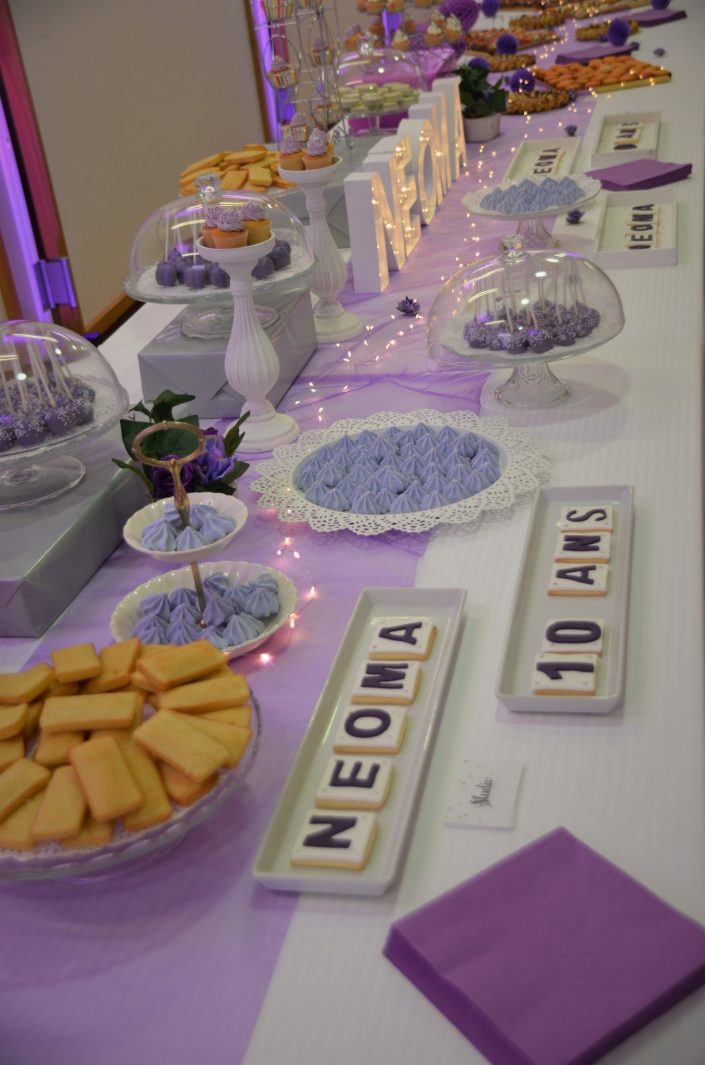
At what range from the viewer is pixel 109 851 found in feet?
2.88

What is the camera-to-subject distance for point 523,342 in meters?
1.58

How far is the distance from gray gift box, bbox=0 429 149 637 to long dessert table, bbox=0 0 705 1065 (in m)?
0.03

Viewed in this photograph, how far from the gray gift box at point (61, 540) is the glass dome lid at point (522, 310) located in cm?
47

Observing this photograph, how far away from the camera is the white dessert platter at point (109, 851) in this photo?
87 centimetres

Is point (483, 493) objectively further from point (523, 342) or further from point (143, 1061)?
point (143, 1061)

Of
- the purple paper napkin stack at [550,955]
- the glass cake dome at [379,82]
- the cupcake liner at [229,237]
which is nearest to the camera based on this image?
the purple paper napkin stack at [550,955]

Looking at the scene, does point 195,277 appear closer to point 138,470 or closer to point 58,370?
point 58,370

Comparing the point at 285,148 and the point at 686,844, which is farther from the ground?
the point at 285,148

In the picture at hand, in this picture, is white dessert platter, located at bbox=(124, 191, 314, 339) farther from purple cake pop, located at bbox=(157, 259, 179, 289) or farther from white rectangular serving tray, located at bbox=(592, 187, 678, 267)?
white rectangular serving tray, located at bbox=(592, 187, 678, 267)

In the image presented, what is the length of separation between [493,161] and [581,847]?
2345 mm

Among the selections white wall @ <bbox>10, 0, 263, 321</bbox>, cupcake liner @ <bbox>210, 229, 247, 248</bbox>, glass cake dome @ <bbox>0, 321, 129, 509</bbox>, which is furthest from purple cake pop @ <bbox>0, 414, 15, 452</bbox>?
white wall @ <bbox>10, 0, 263, 321</bbox>

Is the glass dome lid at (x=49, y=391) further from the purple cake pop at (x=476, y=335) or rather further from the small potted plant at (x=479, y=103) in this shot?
the small potted plant at (x=479, y=103)

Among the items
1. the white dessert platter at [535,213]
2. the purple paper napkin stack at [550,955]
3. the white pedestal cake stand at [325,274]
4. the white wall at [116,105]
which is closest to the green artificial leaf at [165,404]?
the white pedestal cake stand at [325,274]

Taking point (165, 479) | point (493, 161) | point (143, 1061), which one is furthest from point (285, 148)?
point (143, 1061)
